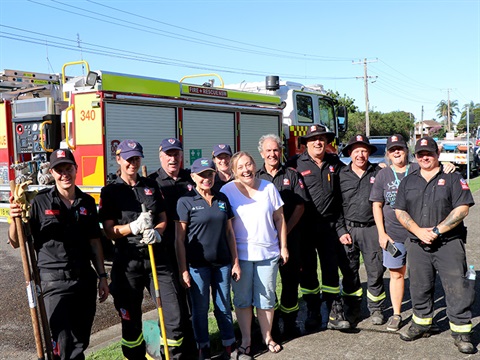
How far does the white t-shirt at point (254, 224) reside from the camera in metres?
4.36

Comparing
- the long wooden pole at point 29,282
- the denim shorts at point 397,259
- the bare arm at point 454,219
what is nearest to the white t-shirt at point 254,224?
the denim shorts at point 397,259

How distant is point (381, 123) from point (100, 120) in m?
46.3

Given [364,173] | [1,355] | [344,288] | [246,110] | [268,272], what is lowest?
[1,355]

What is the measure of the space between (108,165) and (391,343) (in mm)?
4863

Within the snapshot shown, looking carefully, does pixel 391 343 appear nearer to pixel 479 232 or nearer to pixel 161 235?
pixel 161 235

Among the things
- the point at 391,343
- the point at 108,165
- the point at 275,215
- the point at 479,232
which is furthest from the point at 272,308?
the point at 479,232

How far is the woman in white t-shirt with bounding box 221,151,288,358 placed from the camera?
4.36 m

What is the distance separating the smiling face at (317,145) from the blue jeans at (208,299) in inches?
59.5

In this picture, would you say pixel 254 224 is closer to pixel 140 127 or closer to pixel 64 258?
pixel 64 258

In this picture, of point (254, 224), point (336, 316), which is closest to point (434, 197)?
point (336, 316)

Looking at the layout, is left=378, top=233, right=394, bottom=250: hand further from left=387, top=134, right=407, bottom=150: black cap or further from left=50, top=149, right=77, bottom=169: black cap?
left=50, top=149, right=77, bottom=169: black cap

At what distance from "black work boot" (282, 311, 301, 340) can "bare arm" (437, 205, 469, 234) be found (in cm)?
156

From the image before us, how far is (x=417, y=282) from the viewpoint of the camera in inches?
183

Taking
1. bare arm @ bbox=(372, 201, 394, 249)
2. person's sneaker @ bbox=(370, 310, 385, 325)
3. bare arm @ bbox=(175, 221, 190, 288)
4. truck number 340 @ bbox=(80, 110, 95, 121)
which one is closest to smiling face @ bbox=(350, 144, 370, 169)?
bare arm @ bbox=(372, 201, 394, 249)
